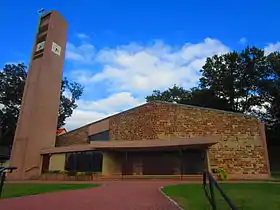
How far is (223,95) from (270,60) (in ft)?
25.1

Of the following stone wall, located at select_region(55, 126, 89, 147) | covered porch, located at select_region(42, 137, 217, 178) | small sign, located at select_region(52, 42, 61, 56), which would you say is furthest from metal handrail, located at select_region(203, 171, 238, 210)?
small sign, located at select_region(52, 42, 61, 56)

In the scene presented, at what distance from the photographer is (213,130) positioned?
83.0 ft

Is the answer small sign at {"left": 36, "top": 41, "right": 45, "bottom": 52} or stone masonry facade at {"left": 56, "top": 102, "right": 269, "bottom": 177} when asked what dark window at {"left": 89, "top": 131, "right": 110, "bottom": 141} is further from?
small sign at {"left": 36, "top": 41, "right": 45, "bottom": 52}

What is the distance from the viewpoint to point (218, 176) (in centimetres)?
2159

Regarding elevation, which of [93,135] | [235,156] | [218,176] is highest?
[93,135]

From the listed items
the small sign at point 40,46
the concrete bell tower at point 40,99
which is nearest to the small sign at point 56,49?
the concrete bell tower at point 40,99

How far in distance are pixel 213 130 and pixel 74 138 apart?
14.5 m

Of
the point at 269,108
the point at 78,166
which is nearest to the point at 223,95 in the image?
the point at 269,108

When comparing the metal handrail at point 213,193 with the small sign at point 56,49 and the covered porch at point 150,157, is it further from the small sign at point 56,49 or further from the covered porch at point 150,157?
the small sign at point 56,49

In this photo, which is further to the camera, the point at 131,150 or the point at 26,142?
the point at 26,142

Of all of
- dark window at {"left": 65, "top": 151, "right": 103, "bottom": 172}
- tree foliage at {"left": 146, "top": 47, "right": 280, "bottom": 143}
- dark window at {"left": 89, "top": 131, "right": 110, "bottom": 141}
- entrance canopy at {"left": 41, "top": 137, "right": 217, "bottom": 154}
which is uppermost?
tree foliage at {"left": 146, "top": 47, "right": 280, "bottom": 143}

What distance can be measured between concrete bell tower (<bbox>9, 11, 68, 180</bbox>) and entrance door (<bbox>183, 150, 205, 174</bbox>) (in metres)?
13.0

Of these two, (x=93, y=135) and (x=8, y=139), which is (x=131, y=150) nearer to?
(x=93, y=135)

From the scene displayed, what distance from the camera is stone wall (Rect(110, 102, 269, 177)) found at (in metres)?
24.1
